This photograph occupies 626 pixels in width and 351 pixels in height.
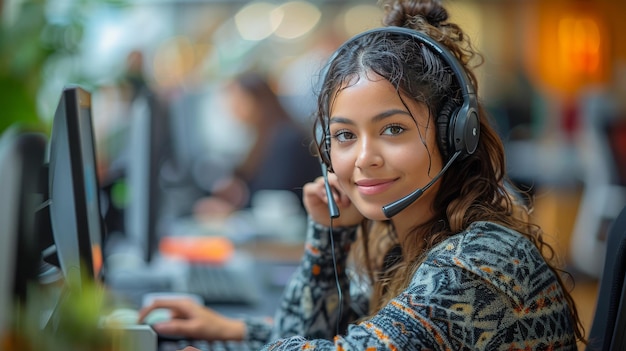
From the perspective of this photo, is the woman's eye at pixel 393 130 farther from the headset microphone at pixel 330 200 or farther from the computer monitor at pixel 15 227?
the computer monitor at pixel 15 227

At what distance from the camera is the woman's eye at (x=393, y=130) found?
3.32 feet

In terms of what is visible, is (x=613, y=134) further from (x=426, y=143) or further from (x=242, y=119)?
(x=426, y=143)

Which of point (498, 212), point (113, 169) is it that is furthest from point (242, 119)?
point (498, 212)

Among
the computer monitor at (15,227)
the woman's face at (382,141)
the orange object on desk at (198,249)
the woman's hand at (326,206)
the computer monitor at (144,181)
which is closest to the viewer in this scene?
the computer monitor at (15,227)

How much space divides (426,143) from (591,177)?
336 cm

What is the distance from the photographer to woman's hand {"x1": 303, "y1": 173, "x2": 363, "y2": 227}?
1290 mm

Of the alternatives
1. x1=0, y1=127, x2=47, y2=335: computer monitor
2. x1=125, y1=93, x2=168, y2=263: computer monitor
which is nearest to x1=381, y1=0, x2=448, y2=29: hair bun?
x1=0, y1=127, x2=47, y2=335: computer monitor

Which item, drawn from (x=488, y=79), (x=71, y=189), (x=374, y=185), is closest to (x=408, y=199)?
(x=374, y=185)

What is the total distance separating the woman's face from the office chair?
0.89 feet

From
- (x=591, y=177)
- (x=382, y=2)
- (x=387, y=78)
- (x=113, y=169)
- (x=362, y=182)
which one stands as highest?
(x=382, y=2)

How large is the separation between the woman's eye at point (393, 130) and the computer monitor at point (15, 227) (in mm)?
443

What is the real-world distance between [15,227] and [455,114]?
1.88 ft

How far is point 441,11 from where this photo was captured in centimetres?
115

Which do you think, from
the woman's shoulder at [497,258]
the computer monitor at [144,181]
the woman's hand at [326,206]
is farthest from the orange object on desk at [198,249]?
the woman's shoulder at [497,258]
